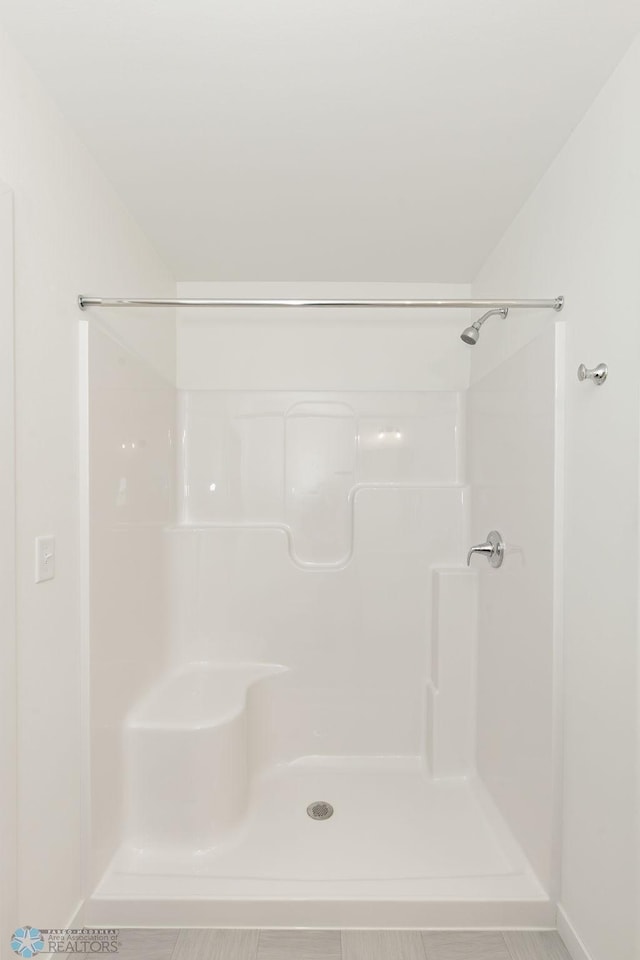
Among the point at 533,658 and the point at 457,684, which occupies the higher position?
the point at 533,658

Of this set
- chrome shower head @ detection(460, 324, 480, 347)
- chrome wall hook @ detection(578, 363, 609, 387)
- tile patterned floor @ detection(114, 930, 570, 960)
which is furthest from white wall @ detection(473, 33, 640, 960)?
chrome shower head @ detection(460, 324, 480, 347)

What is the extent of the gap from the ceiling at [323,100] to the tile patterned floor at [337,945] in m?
2.32

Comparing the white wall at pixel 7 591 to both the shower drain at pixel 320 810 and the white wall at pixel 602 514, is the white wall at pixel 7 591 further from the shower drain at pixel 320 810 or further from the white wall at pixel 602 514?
the white wall at pixel 602 514

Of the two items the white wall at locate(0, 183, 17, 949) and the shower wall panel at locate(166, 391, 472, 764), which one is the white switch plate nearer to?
the white wall at locate(0, 183, 17, 949)

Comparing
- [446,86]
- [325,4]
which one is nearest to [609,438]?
[446,86]

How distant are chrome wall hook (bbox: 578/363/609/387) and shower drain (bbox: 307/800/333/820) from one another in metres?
1.86

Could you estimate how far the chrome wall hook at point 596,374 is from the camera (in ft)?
4.70

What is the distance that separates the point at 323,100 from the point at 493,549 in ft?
5.26

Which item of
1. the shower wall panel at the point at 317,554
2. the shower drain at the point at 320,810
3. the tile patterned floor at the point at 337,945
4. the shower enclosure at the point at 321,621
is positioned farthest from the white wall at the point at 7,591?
the shower wall panel at the point at 317,554

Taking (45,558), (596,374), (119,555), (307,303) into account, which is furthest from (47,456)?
(596,374)

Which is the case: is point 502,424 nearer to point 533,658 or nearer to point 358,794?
point 533,658

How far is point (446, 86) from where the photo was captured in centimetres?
143

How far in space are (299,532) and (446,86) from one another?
1868 mm

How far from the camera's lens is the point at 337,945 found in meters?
1.64
